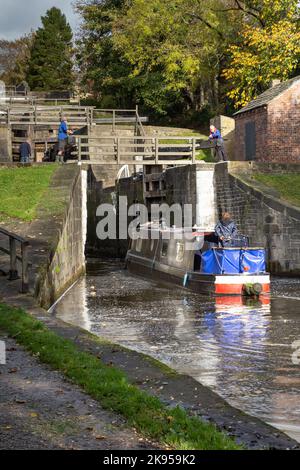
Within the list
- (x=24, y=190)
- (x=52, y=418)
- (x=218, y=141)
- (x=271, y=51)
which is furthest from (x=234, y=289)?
(x=271, y=51)

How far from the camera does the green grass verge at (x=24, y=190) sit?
77.5 feet

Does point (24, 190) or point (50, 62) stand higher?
point (50, 62)

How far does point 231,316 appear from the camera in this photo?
56.4 feet

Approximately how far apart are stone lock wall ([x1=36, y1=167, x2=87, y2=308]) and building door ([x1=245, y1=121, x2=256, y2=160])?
8268mm

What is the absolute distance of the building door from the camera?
1240 inches

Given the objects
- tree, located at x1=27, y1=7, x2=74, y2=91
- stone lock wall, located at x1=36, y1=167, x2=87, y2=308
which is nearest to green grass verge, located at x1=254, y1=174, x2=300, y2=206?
stone lock wall, located at x1=36, y1=167, x2=87, y2=308

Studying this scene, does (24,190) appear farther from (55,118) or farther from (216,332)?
(55,118)

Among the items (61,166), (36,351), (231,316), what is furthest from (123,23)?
(36,351)

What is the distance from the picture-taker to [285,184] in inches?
1048

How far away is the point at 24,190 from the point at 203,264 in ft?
30.0

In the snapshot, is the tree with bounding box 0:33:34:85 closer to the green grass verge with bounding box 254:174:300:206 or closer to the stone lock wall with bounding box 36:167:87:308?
the stone lock wall with bounding box 36:167:87:308
